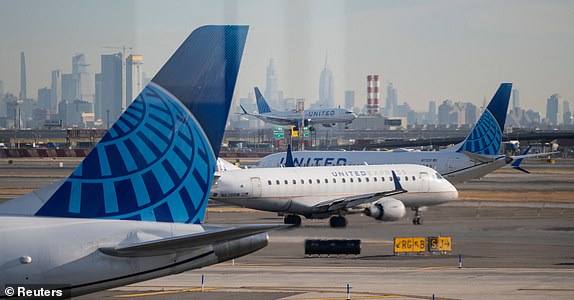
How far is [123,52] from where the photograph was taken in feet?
60.5

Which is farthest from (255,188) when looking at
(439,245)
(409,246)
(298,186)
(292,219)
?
(439,245)

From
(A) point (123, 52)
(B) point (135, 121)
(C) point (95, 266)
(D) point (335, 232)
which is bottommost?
(D) point (335, 232)

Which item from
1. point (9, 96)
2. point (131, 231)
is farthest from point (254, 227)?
point (9, 96)

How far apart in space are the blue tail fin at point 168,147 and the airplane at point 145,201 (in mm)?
19

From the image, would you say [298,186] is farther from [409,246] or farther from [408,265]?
[408,265]

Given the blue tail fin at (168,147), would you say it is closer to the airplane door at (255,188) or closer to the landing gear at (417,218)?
the airplane door at (255,188)

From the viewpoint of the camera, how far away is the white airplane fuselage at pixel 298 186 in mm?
59188

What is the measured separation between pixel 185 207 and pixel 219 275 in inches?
808

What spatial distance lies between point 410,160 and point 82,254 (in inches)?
2636

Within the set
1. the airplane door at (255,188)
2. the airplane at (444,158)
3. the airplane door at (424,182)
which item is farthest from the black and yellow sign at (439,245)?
the airplane at (444,158)

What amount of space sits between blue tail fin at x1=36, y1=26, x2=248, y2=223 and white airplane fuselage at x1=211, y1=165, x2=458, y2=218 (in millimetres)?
40031

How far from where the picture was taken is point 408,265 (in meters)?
42.6

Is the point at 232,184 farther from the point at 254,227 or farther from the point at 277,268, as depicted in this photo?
the point at 254,227

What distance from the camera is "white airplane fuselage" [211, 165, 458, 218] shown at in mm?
59188
